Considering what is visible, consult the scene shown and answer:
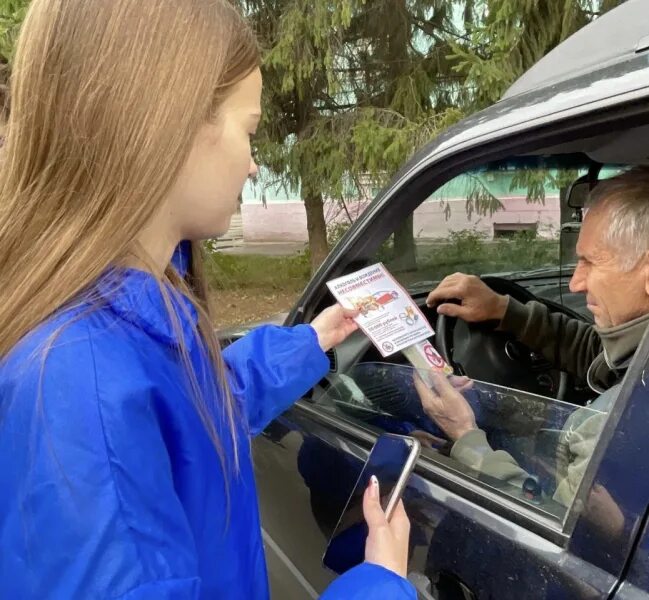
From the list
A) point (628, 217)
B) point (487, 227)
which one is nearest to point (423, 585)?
point (628, 217)

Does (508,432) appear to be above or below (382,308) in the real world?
below

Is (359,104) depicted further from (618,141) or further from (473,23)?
(618,141)

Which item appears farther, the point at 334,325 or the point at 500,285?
the point at 500,285

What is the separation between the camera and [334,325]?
69.2 inches

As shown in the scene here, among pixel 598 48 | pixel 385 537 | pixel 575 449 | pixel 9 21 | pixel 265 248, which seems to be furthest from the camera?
pixel 265 248

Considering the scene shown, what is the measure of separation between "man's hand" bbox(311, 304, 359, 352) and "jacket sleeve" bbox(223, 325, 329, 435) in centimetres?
Result: 16

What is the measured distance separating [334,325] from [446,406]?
0.34m

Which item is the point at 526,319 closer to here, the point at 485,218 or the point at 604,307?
the point at 485,218

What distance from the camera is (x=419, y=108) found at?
6.91m

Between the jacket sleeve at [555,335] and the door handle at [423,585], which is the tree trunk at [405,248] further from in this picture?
the door handle at [423,585]

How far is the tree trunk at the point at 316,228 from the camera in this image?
870cm

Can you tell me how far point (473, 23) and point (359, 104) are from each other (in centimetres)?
142

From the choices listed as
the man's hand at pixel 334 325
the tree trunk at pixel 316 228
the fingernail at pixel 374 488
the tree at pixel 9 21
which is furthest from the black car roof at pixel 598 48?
the tree trunk at pixel 316 228

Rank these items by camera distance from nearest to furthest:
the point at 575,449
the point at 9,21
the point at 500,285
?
the point at 575,449 < the point at 500,285 < the point at 9,21
